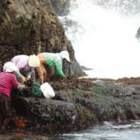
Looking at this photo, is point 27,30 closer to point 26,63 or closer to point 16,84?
point 26,63

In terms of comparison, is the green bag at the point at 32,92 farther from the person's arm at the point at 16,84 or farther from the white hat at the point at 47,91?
the person's arm at the point at 16,84

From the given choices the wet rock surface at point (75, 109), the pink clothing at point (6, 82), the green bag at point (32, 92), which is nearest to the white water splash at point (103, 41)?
the wet rock surface at point (75, 109)

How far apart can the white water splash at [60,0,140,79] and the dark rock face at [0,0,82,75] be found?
6.42m

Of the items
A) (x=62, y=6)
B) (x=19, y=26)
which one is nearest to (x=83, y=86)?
(x=19, y=26)

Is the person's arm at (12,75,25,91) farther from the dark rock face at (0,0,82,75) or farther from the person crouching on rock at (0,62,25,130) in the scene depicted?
the dark rock face at (0,0,82,75)

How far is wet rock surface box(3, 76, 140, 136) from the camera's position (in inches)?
170

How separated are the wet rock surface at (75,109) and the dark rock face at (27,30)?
4079mm

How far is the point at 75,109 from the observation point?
4652 millimetres

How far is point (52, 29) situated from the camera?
12.6 m

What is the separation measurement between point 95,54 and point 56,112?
21005 mm

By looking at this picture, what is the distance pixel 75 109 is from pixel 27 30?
6649mm

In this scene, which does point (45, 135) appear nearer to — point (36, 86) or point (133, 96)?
point (36, 86)

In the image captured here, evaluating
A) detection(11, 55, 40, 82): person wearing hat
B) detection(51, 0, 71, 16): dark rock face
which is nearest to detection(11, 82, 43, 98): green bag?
detection(11, 55, 40, 82): person wearing hat

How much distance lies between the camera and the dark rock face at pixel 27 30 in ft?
30.2
